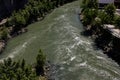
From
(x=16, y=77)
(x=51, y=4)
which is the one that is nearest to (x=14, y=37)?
(x=51, y=4)

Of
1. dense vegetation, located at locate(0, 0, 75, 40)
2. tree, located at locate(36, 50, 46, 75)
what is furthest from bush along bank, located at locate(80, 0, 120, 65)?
dense vegetation, located at locate(0, 0, 75, 40)

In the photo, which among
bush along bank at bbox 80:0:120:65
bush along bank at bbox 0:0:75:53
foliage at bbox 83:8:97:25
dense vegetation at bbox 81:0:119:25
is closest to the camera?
bush along bank at bbox 80:0:120:65

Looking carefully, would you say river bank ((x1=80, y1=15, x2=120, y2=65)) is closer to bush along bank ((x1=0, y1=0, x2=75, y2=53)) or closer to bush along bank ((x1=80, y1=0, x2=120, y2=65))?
bush along bank ((x1=80, y1=0, x2=120, y2=65))

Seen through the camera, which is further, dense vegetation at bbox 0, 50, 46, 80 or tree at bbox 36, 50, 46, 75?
tree at bbox 36, 50, 46, 75

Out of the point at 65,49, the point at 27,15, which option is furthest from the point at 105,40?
the point at 27,15

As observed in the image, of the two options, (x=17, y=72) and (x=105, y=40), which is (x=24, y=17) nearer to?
(x=105, y=40)

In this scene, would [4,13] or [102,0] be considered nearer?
A: [102,0]

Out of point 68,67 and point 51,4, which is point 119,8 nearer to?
point 51,4
